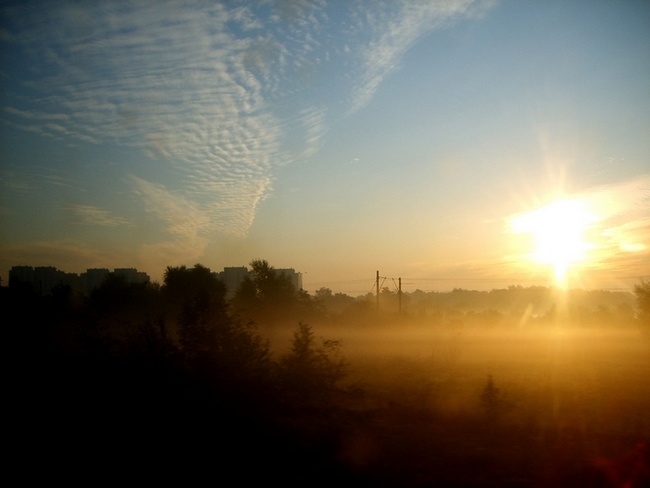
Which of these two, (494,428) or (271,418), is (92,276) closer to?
(271,418)

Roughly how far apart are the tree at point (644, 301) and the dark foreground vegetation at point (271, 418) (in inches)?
944

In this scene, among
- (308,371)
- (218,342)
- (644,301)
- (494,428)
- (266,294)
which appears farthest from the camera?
(266,294)

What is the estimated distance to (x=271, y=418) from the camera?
9945 mm

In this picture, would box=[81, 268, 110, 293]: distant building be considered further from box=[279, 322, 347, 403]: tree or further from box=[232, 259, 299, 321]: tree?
box=[279, 322, 347, 403]: tree

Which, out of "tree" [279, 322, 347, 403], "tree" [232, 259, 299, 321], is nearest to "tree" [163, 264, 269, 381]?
"tree" [279, 322, 347, 403]

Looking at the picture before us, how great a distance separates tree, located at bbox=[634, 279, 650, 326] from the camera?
39188mm

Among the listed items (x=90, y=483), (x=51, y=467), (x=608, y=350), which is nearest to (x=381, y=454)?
(x=90, y=483)

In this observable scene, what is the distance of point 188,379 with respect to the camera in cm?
1059

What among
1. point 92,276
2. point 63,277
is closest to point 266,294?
point 63,277

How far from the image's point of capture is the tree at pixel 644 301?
129 ft

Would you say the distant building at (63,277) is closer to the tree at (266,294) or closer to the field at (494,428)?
the tree at (266,294)

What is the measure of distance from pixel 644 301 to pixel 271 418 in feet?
128

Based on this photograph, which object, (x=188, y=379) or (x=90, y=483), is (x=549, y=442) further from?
(x=90, y=483)

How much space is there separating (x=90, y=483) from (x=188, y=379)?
3665 mm
